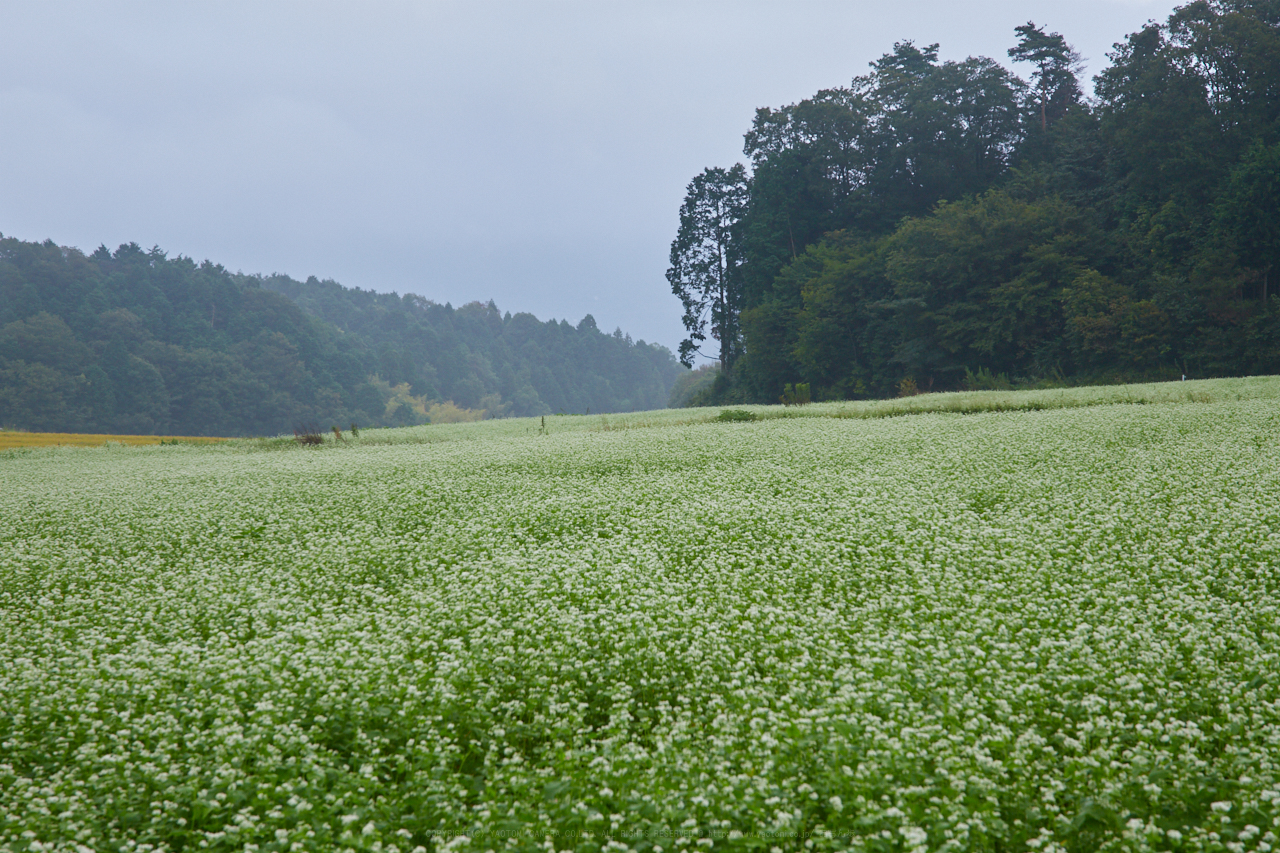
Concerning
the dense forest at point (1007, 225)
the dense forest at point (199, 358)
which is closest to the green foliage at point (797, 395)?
the dense forest at point (1007, 225)

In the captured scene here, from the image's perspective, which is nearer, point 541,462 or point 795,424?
point 541,462

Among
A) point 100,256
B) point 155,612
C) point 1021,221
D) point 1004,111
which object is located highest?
point 100,256

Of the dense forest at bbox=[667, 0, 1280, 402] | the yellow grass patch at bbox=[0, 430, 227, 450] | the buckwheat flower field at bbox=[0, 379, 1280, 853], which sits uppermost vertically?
the dense forest at bbox=[667, 0, 1280, 402]

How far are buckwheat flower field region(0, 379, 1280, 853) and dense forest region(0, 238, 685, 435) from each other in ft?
211

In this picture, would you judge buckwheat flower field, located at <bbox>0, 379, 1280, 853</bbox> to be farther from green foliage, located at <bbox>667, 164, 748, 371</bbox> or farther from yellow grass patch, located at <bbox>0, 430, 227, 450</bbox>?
green foliage, located at <bbox>667, 164, 748, 371</bbox>

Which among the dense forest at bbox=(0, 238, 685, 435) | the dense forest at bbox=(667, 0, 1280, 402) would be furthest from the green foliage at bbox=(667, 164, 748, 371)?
the dense forest at bbox=(0, 238, 685, 435)

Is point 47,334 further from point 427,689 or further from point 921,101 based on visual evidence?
point 427,689

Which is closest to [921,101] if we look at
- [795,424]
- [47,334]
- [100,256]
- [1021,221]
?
[1021,221]

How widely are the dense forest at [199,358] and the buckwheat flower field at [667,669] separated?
2534 inches

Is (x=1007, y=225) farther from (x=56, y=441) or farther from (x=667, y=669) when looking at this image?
(x=56, y=441)

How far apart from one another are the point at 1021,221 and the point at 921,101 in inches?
679

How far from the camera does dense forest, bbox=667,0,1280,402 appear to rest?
115 feet

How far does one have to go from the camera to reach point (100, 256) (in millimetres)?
Answer: 116250

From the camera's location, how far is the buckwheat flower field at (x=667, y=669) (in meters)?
4.13
